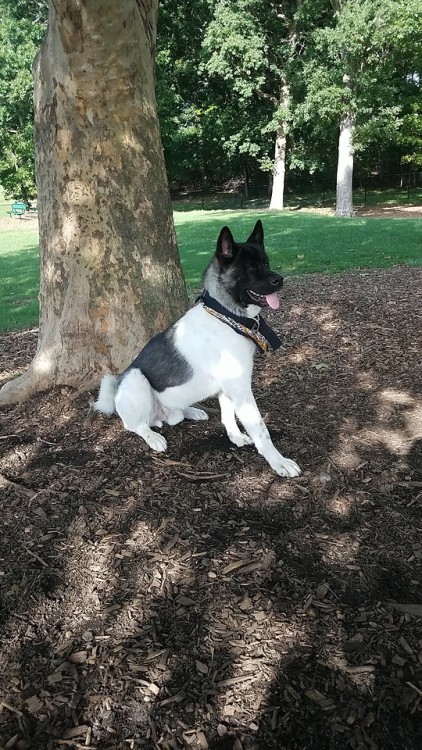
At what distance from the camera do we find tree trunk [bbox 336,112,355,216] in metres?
27.2

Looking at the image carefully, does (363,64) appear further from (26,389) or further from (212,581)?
(212,581)

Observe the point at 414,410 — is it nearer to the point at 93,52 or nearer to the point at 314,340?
the point at 314,340

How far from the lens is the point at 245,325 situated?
13.1 feet

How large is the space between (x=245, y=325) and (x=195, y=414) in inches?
46.9

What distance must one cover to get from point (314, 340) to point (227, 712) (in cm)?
509

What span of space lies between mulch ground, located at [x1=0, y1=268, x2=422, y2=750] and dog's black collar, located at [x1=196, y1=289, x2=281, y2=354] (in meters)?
0.85

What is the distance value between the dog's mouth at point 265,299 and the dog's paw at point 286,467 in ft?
3.76

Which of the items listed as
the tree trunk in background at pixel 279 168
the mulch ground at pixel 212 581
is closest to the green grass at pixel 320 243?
the mulch ground at pixel 212 581

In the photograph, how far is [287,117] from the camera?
30.4 metres

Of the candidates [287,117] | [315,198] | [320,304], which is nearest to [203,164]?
[315,198]

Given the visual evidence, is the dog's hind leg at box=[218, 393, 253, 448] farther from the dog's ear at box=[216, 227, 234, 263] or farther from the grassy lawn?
the grassy lawn

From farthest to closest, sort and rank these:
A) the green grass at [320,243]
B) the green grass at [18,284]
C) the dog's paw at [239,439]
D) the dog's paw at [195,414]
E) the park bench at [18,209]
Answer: the park bench at [18,209] < the green grass at [320,243] < the green grass at [18,284] < the dog's paw at [195,414] < the dog's paw at [239,439]

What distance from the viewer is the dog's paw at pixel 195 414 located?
4.85m

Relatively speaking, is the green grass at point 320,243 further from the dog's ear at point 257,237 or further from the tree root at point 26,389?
the dog's ear at point 257,237
